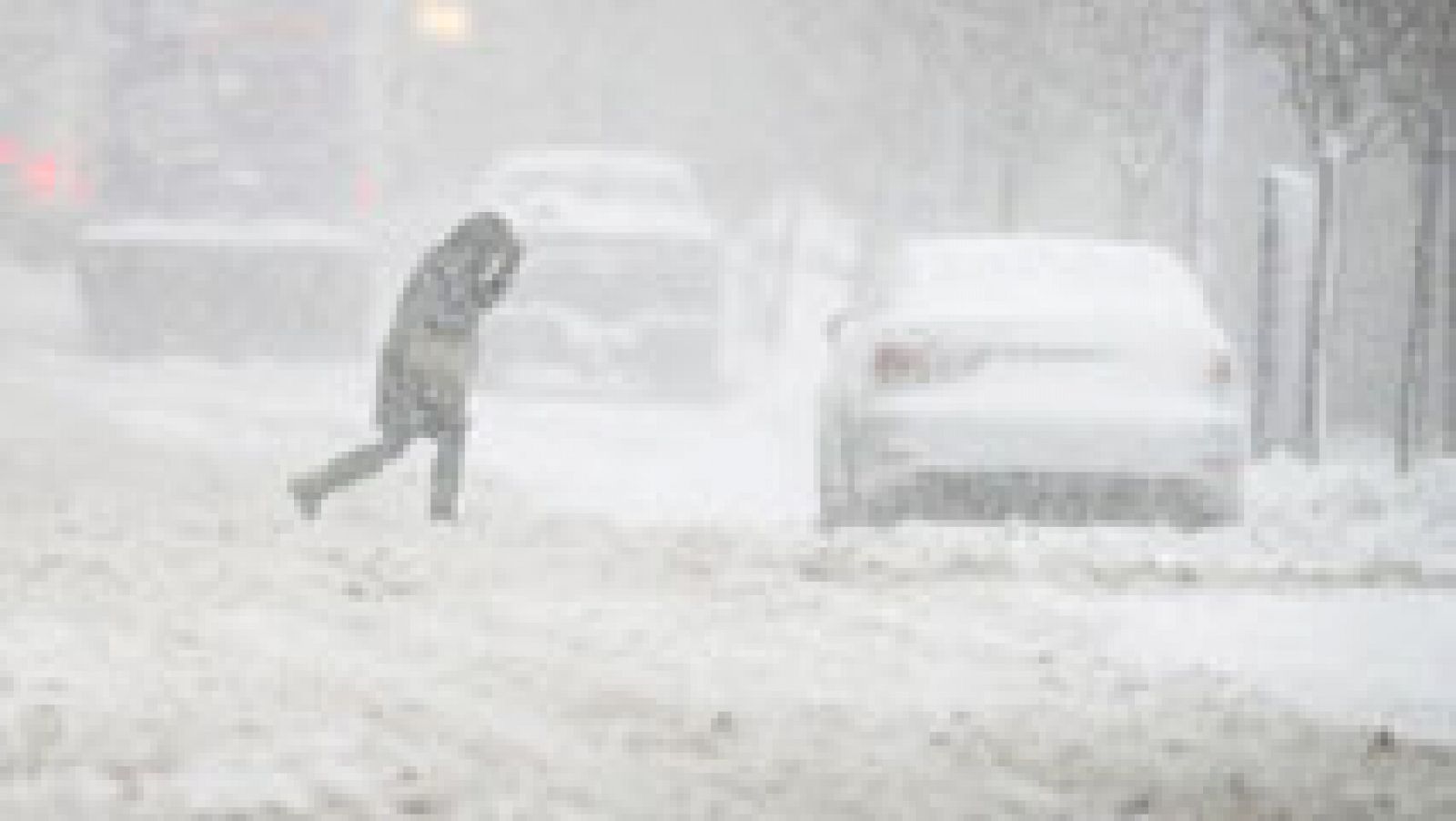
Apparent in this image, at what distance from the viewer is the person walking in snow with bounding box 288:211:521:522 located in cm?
1339

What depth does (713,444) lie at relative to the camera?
21516 millimetres

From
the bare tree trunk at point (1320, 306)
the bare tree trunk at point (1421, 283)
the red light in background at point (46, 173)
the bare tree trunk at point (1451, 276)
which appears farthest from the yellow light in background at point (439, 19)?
the bare tree trunk at point (1421, 283)

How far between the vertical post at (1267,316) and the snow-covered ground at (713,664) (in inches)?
132

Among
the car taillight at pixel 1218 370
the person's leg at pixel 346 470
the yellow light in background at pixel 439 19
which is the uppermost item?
the yellow light in background at pixel 439 19

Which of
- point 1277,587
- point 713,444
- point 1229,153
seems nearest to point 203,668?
point 1277,587

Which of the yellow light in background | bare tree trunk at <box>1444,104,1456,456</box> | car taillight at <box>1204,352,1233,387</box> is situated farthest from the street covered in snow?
the yellow light in background

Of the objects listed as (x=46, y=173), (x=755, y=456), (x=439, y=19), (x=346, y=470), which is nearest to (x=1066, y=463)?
(x=346, y=470)

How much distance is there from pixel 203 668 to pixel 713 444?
12882mm

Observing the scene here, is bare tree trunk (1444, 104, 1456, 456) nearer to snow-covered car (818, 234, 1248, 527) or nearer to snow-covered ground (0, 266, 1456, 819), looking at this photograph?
snow-covered ground (0, 266, 1456, 819)

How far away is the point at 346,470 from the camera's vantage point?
44.4 ft

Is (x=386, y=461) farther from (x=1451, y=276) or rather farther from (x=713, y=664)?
(x=1451, y=276)

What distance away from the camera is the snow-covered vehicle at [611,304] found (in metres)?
24.2

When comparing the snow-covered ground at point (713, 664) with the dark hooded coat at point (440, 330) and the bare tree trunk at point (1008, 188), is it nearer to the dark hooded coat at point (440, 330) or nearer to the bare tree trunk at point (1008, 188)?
the dark hooded coat at point (440, 330)

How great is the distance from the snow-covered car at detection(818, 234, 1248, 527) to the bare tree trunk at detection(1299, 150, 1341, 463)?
16.5 ft
